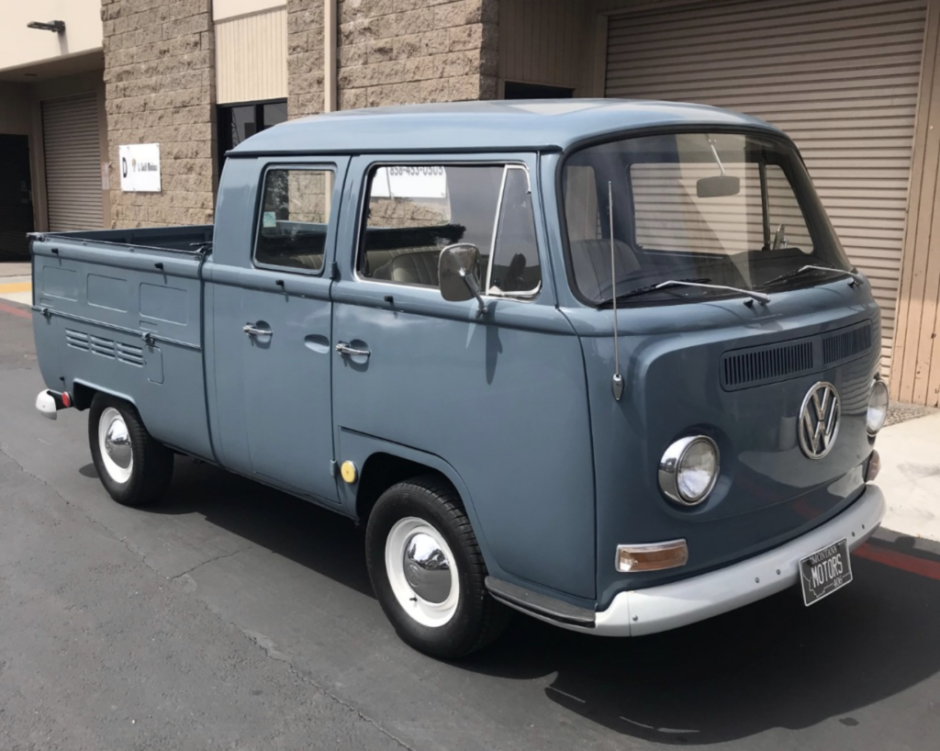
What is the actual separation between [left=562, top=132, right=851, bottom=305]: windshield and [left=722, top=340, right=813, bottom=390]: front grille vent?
0.88 feet

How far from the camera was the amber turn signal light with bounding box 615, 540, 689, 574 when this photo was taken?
3.28 meters

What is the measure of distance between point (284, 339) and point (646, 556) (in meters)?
2.02

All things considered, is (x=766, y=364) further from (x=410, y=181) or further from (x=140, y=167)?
(x=140, y=167)

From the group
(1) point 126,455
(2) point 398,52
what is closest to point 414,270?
(1) point 126,455

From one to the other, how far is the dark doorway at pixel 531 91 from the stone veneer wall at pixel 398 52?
49cm

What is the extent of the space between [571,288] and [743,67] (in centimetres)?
677

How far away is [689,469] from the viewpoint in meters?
3.30

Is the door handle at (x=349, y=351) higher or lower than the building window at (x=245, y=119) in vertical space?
lower

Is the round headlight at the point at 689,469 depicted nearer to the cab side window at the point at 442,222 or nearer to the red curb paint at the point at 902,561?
the cab side window at the point at 442,222

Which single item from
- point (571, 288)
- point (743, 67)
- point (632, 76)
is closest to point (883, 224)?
point (743, 67)

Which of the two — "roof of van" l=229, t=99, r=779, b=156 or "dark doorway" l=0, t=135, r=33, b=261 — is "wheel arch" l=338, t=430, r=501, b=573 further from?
"dark doorway" l=0, t=135, r=33, b=261

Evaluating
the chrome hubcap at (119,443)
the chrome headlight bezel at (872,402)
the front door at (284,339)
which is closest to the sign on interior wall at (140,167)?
the chrome hubcap at (119,443)

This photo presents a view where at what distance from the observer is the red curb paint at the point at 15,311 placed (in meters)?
14.1

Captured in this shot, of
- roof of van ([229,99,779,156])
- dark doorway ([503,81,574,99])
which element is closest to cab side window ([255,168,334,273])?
roof of van ([229,99,779,156])
